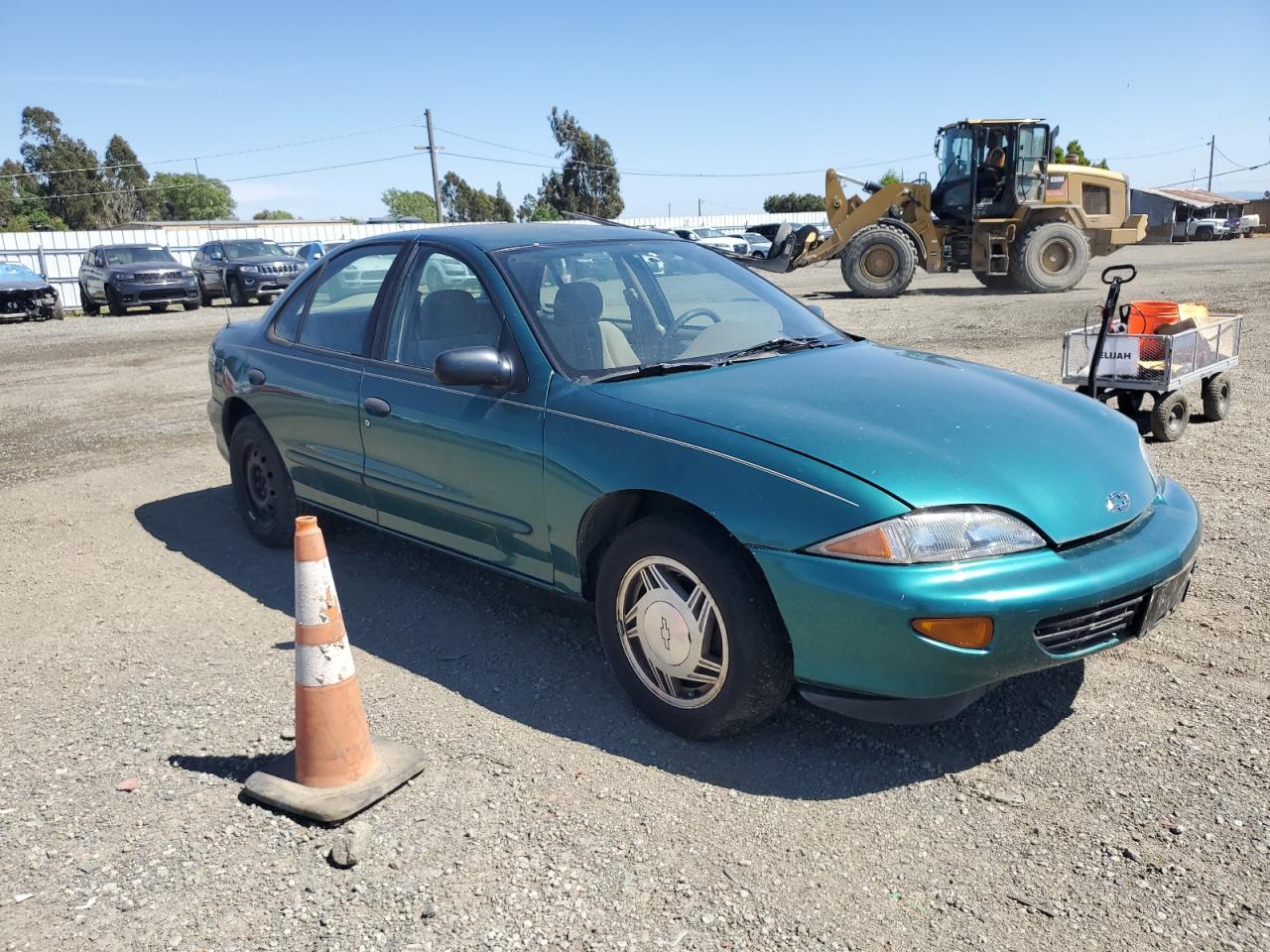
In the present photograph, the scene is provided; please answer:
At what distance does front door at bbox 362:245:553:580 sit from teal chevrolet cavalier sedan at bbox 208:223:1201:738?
0.01 m

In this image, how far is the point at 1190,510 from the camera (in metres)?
3.26

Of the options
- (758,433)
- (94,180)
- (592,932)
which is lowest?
(592,932)

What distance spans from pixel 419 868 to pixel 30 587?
339cm

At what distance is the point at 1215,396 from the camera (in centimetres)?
729

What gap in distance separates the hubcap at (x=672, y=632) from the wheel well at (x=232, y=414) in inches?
112

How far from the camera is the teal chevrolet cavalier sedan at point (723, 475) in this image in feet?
8.86

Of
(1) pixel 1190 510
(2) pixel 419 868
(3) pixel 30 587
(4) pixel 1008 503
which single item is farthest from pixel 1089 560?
(3) pixel 30 587

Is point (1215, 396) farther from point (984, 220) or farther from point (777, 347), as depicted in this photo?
point (984, 220)

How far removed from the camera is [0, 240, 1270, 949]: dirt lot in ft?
7.83

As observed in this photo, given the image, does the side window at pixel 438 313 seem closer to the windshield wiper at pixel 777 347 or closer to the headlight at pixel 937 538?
the windshield wiper at pixel 777 347

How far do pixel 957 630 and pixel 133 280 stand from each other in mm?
23291

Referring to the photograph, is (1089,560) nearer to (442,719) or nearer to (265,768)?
(442,719)

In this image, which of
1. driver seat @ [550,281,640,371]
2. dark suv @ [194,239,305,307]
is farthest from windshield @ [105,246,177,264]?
driver seat @ [550,281,640,371]

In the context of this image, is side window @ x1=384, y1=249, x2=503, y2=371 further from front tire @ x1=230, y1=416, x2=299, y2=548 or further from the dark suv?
the dark suv
